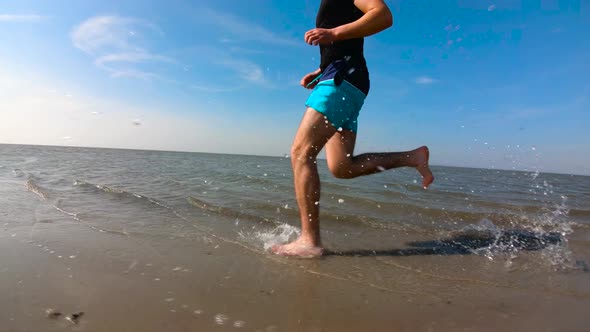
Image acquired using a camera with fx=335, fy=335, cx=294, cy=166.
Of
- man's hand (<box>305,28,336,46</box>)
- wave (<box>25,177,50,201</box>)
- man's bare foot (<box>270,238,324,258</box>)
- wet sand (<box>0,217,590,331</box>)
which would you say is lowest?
wet sand (<box>0,217,590,331</box>)

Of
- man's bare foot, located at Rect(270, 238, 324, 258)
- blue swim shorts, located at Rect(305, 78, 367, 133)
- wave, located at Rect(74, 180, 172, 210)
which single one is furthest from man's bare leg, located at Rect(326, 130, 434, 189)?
wave, located at Rect(74, 180, 172, 210)

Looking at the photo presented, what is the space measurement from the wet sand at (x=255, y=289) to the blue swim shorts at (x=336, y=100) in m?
1.03

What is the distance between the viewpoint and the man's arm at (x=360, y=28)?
227 centimetres

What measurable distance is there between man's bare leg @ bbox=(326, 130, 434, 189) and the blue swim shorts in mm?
152

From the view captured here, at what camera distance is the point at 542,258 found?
2684mm

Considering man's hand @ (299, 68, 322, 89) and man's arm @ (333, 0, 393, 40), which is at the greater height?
man's arm @ (333, 0, 393, 40)

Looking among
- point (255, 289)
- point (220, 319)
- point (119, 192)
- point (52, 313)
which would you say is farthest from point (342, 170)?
point (119, 192)

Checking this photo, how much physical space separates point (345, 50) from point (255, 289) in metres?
1.78

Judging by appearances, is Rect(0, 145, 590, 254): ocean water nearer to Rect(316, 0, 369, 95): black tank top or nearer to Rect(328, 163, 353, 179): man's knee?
Rect(328, 163, 353, 179): man's knee

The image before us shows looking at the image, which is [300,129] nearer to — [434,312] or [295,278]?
[295,278]

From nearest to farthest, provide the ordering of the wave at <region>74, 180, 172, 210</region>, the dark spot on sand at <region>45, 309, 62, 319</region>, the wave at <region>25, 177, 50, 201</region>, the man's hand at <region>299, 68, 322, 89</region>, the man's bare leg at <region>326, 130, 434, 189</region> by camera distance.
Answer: the dark spot on sand at <region>45, 309, 62, 319</region> → the man's bare leg at <region>326, 130, 434, 189</region> → the man's hand at <region>299, 68, 322, 89</region> → the wave at <region>25, 177, 50, 201</region> → the wave at <region>74, 180, 172, 210</region>

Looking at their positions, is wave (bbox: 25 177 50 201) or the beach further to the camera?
wave (bbox: 25 177 50 201)

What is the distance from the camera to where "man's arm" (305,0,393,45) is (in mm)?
2270

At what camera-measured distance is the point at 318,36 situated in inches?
89.2
